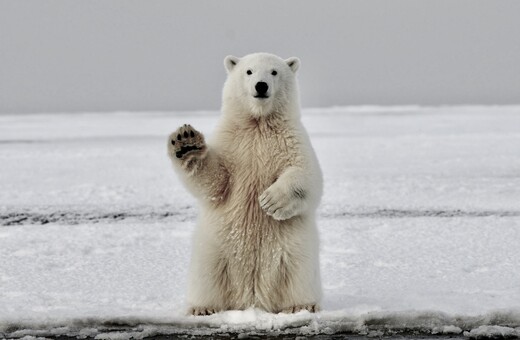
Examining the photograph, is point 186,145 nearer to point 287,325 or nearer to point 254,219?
point 254,219

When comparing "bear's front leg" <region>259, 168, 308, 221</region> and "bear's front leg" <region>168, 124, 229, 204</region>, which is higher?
"bear's front leg" <region>168, 124, 229, 204</region>

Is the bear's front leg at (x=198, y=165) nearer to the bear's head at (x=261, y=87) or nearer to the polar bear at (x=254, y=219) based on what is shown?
the polar bear at (x=254, y=219)

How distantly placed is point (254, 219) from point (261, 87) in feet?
1.78

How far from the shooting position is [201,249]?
324cm

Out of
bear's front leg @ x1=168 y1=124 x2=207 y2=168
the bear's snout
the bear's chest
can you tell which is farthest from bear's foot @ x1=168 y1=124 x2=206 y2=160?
the bear's snout

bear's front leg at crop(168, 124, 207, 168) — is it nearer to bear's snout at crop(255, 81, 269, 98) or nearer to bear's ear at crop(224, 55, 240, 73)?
bear's snout at crop(255, 81, 269, 98)

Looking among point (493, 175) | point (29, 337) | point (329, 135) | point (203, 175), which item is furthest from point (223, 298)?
point (329, 135)

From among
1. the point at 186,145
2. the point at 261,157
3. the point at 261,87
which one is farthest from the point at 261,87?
the point at 186,145

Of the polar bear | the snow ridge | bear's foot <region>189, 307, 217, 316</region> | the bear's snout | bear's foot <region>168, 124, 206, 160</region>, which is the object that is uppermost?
the bear's snout

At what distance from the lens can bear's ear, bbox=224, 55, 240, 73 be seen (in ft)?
11.4

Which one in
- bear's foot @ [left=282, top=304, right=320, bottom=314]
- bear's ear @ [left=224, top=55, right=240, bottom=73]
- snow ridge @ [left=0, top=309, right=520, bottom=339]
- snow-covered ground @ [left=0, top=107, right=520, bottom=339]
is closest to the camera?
snow ridge @ [left=0, top=309, right=520, bottom=339]

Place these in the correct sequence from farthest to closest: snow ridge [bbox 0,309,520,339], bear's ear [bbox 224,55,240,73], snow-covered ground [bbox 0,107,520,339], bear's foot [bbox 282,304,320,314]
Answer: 1. bear's ear [bbox 224,55,240,73]
2. bear's foot [bbox 282,304,320,314]
3. snow-covered ground [bbox 0,107,520,339]
4. snow ridge [bbox 0,309,520,339]

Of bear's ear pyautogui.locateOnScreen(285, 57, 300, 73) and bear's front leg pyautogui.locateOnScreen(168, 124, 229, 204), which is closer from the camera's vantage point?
bear's front leg pyautogui.locateOnScreen(168, 124, 229, 204)

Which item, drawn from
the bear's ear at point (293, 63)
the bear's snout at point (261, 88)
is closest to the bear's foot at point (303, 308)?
the bear's snout at point (261, 88)
